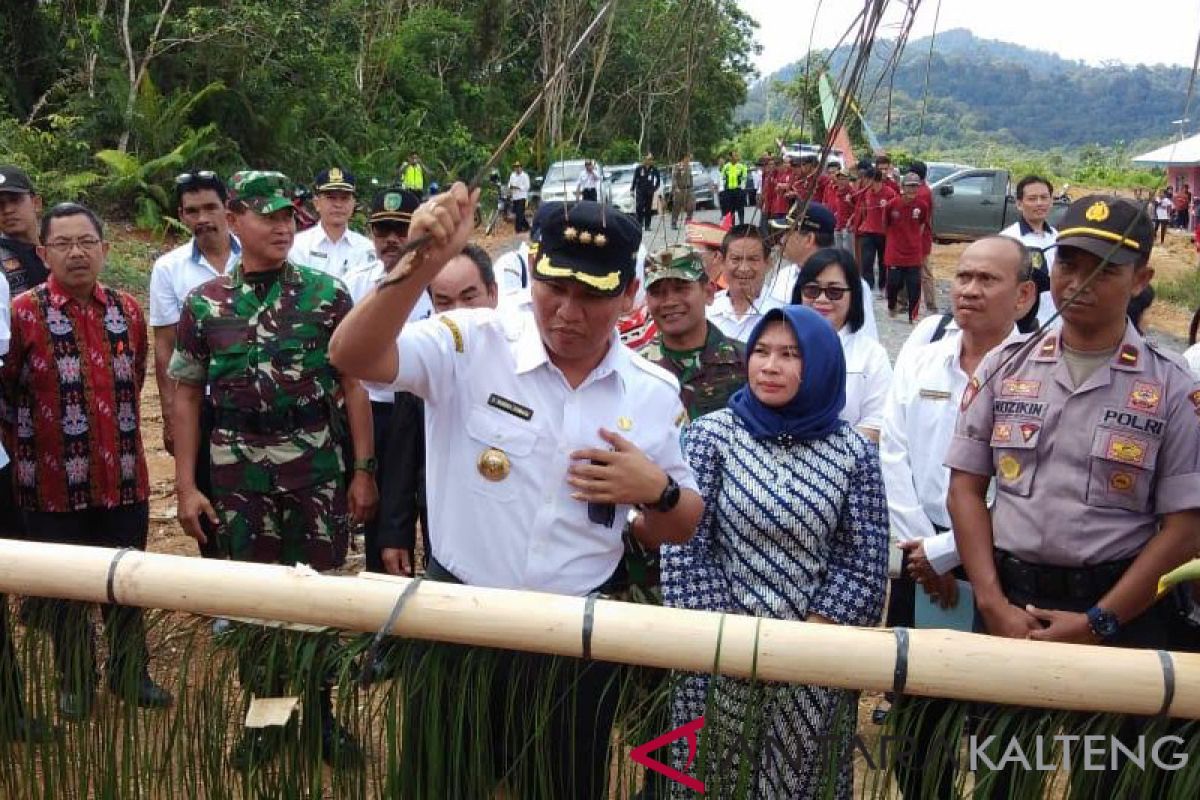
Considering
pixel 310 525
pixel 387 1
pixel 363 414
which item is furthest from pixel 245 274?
pixel 387 1

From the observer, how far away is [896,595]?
358 centimetres

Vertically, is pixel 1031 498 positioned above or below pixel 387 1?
below

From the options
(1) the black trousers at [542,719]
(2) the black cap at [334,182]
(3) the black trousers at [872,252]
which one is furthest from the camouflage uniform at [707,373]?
(3) the black trousers at [872,252]

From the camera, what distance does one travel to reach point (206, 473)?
3.86 metres

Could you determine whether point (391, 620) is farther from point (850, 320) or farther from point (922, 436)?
point (850, 320)

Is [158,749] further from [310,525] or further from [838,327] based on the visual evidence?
[838,327]

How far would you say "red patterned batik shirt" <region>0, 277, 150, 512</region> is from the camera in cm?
349

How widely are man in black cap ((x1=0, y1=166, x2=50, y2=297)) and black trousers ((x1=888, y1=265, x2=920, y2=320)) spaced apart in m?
9.11

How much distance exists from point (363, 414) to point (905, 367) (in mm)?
1618

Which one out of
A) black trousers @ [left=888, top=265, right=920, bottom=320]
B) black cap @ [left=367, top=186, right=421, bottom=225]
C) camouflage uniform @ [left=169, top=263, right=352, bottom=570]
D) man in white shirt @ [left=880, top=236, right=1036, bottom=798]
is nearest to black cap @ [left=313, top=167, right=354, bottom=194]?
black cap @ [left=367, top=186, right=421, bottom=225]

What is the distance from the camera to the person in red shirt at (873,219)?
11586mm

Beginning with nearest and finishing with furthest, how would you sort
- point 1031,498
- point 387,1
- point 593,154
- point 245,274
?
1. point 593,154
2. point 1031,498
3. point 245,274
4. point 387,1

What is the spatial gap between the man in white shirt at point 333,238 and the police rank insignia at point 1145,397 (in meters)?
3.89

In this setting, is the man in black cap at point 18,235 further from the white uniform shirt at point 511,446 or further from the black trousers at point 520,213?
the black trousers at point 520,213
